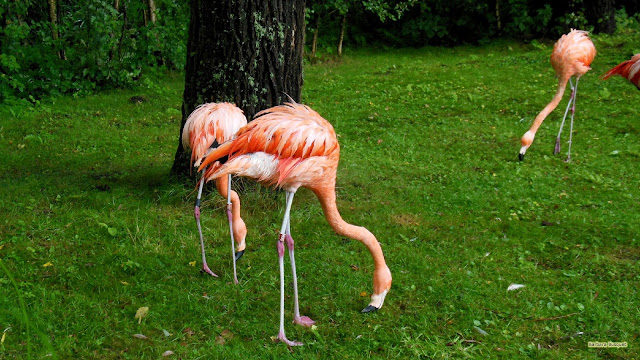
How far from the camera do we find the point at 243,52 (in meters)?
5.23

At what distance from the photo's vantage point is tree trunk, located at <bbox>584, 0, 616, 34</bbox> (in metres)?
11.3

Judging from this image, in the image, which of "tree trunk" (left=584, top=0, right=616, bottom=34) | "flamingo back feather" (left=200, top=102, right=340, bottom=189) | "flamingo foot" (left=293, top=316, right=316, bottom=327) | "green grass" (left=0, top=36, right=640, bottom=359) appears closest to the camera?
"flamingo back feather" (left=200, top=102, right=340, bottom=189)

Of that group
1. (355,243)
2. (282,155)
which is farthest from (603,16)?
(282,155)

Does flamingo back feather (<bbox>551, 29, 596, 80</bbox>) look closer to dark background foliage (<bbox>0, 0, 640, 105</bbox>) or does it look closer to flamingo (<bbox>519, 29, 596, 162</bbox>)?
flamingo (<bbox>519, 29, 596, 162</bbox>)

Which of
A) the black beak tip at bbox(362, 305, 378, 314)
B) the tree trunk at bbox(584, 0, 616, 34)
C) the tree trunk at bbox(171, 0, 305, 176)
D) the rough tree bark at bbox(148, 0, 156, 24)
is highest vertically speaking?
the tree trunk at bbox(584, 0, 616, 34)

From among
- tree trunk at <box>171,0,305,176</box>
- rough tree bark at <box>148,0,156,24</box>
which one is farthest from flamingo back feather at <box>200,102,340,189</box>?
rough tree bark at <box>148,0,156,24</box>

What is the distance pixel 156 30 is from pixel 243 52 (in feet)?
16.9

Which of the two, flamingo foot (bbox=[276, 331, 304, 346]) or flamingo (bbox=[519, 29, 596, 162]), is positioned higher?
flamingo (bbox=[519, 29, 596, 162])

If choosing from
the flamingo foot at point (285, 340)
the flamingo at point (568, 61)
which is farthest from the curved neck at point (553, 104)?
the flamingo foot at point (285, 340)

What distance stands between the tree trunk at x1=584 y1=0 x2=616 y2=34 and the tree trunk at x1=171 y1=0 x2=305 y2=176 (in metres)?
8.66

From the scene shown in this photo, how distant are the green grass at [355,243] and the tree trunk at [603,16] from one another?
3576 mm

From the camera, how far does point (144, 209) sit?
520 cm

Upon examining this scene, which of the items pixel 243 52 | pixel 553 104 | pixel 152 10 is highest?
pixel 152 10

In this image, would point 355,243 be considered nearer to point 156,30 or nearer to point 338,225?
point 338,225
